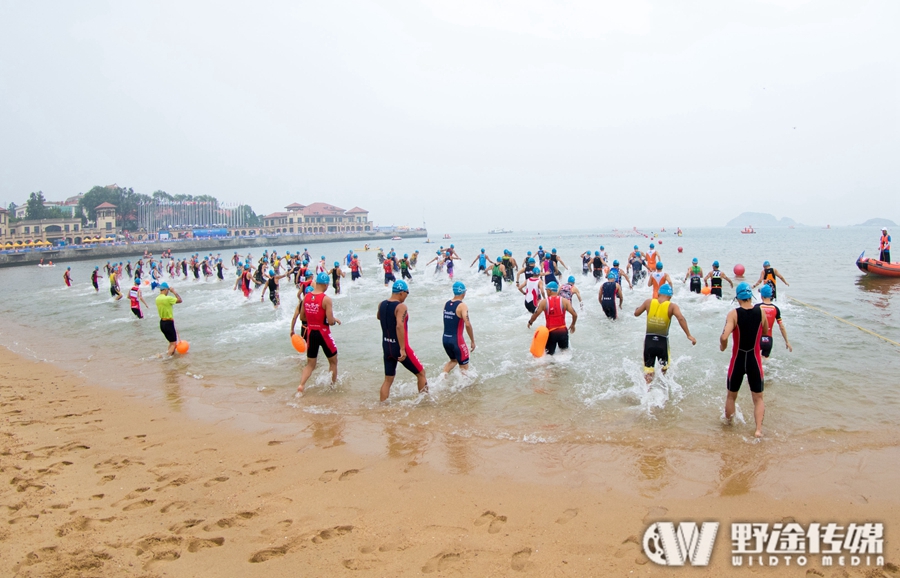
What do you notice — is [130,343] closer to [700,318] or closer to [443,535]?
[443,535]

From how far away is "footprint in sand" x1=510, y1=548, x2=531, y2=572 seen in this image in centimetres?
320

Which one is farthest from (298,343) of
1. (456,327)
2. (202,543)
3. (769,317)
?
(769,317)

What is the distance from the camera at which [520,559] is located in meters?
3.29

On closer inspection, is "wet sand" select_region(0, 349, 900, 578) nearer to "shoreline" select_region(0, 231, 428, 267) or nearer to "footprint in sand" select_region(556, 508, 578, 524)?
"footprint in sand" select_region(556, 508, 578, 524)

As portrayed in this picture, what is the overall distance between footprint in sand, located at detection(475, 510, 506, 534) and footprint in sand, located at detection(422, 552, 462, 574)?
401 mm

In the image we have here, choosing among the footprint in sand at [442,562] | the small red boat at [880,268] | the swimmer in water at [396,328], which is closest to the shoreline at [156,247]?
the swimmer in water at [396,328]

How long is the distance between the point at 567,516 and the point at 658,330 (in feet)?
12.1

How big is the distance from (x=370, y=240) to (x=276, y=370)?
11155cm

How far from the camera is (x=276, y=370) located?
8781 mm

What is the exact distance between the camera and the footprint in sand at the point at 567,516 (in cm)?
374

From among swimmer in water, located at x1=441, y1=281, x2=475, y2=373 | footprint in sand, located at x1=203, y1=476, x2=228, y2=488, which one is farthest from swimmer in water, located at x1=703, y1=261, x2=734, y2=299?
footprint in sand, located at x1=203, y1=476, x2=228, y2=488
